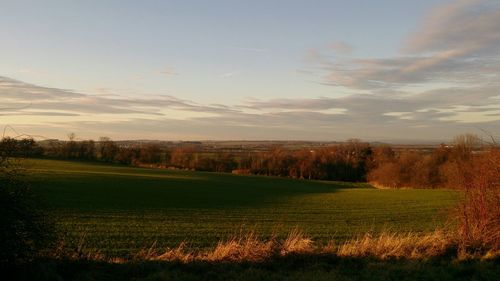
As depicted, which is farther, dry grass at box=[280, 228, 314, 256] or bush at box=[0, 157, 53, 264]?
dry grass at box=[280, 228, 314, 256]

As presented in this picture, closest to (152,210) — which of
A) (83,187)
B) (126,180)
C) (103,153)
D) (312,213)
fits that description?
(312,213)

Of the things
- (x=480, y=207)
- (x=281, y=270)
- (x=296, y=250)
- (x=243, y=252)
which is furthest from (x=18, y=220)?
(x=480, y=207)

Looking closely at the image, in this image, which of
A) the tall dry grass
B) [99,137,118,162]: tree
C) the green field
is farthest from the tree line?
the tall dry grass

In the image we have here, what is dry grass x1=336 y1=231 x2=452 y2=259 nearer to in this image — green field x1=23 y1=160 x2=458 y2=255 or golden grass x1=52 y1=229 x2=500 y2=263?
golden grass x1=52 y1=229 x2=500 y2=263

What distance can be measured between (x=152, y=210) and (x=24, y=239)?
29101mm

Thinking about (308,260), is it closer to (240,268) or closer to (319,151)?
(240,268)

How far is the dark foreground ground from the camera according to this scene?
24.2 ft

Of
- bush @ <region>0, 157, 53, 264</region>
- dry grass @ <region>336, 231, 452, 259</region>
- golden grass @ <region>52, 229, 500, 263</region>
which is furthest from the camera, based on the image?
dry grass @ <region>336, 231, 452, 259</region>

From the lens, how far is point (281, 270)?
8.22 m

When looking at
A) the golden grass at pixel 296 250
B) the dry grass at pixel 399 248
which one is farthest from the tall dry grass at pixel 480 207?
the dry grass at pixel 399 248

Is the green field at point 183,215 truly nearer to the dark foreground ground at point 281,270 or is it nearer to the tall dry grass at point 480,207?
the tall dry grass at point 480,207

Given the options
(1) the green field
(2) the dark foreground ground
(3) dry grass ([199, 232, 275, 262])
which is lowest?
(1) the green field

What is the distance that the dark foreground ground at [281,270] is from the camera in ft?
24.2

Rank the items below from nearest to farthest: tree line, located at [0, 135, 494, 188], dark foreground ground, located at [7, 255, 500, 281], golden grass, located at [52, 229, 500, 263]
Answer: dark foreground ground, located at [7, 255, 500, 281] → golden grass, located at [52, 229, 500, 263] → tree line, located at [0, 135, 494, 188]
